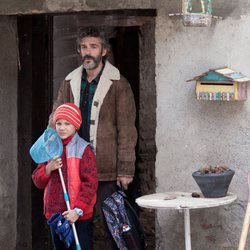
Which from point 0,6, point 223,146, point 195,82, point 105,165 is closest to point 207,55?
point 195,82

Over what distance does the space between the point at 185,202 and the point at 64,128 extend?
39.0 inches

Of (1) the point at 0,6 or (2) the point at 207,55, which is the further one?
(1) the point at 0,6

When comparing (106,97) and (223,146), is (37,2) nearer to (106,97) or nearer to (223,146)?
(106,97)

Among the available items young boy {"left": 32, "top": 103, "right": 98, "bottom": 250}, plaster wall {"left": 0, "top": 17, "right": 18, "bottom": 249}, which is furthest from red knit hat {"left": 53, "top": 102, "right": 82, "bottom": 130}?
plaster wall {"left": 0, "top": 17, "right": 18, "bottom": 249}

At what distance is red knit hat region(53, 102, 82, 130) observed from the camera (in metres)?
5.34

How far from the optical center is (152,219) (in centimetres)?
606

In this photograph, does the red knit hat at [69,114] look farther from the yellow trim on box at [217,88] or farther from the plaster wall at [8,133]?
the plaster wall at [8,133]

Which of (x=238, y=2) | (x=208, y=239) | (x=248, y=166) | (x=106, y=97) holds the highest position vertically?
(x=238, y=2)

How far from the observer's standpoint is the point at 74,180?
5.29 metres

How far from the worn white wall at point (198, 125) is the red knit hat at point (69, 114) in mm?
641

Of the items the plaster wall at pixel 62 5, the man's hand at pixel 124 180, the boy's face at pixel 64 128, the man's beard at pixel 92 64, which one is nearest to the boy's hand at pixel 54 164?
the boy's face at pixel 64 128

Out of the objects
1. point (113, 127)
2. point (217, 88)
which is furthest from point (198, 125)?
point (113, 127)

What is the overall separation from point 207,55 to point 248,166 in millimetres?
813

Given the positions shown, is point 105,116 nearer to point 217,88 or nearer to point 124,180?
point 124,180
